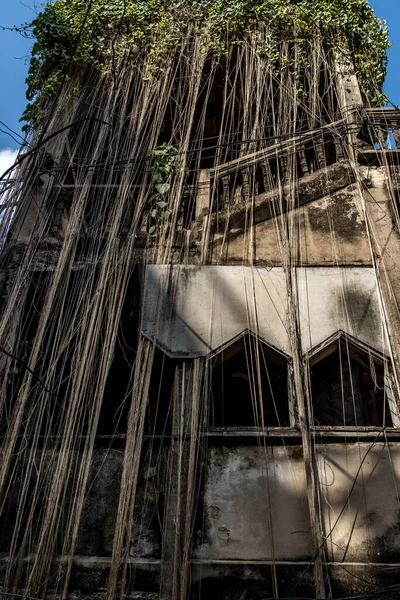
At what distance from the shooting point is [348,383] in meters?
4.74

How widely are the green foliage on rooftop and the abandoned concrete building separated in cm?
48

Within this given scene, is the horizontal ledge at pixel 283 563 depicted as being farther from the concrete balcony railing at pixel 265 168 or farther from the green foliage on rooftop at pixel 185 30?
the green foliage on rooftop at pixel 185 30

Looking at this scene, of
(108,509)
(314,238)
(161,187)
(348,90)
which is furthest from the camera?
(348,90)

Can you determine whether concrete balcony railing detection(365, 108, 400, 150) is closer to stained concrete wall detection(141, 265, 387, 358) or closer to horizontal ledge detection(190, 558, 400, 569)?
stained concrete wall detection(141, 265, 387, 358)

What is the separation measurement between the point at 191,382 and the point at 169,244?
133cm

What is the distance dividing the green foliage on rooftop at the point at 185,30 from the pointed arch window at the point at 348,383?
139 inches

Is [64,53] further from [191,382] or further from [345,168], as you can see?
[191,382]

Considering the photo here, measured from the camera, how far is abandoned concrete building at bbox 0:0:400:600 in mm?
3320

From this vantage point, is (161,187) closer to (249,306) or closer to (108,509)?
(249,306)

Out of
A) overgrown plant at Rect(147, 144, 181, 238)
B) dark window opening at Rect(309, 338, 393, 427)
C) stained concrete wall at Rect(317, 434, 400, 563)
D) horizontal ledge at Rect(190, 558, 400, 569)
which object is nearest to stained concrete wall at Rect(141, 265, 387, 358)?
dark window opening at Rect(309, 338, 393, 427)

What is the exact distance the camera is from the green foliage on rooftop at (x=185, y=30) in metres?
A: 6.50

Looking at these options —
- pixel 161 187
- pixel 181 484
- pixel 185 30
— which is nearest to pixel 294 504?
pixel 181 484

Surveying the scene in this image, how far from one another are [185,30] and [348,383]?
5.11 meters

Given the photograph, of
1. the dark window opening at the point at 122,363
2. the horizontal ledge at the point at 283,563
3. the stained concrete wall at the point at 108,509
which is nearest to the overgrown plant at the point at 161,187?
the dark window opening at the point at 122,363
